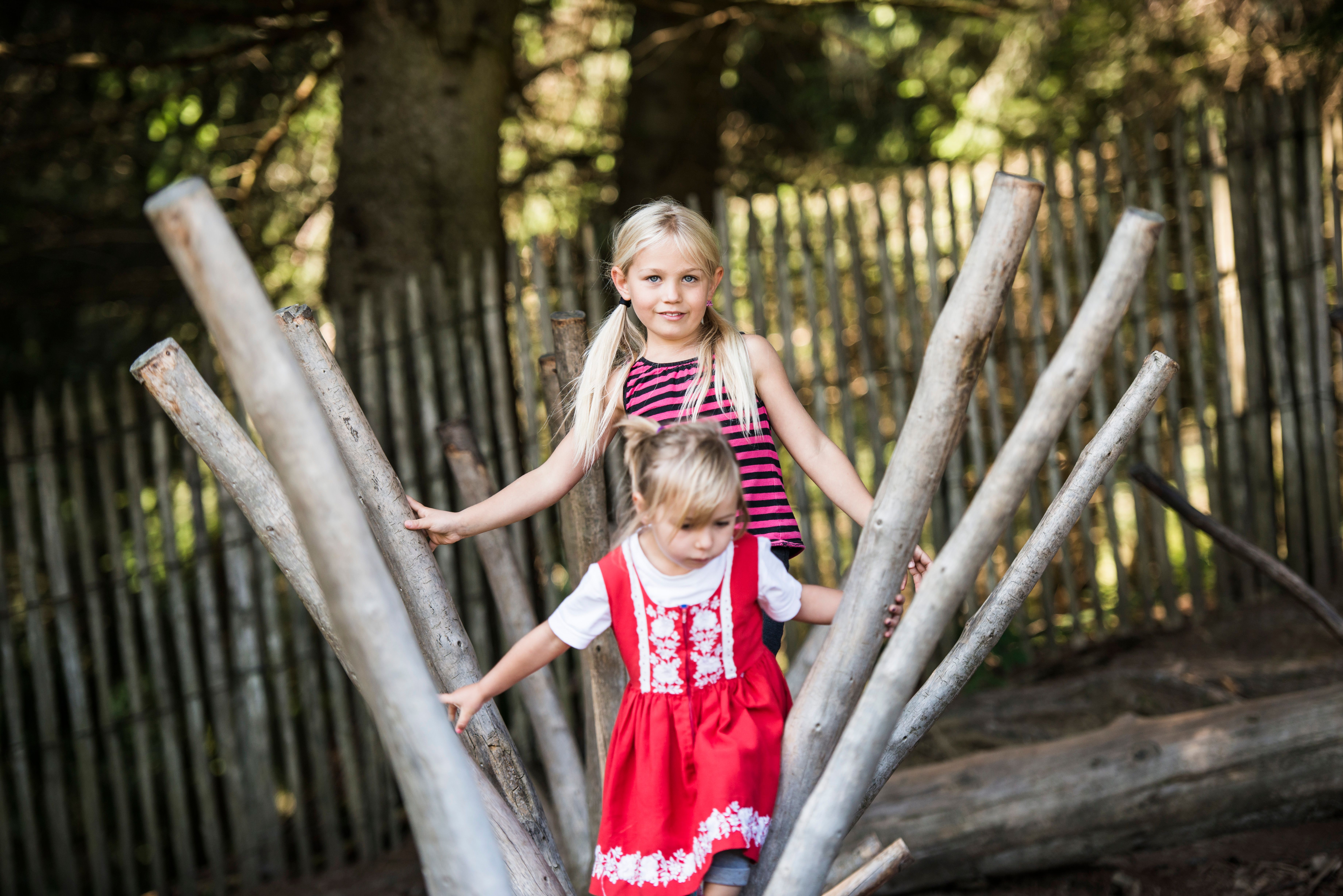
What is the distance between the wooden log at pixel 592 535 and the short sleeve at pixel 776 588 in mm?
479

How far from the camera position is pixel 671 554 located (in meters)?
1.55

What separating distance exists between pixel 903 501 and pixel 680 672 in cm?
52

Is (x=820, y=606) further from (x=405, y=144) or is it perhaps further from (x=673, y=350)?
(x=405, y=144)

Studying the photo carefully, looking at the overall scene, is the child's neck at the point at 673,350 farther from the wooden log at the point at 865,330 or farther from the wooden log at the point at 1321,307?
the wooden log at the point at 1321,307

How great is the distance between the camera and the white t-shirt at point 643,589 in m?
1.58

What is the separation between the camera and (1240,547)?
107 inches

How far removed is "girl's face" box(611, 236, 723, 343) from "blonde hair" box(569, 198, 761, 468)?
0.04 ft

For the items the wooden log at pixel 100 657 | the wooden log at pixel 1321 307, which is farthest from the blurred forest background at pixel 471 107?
→ the wooden log at pixel 100 657

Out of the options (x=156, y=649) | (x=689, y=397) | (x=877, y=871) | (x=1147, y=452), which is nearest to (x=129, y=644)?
(x=156, y=649)

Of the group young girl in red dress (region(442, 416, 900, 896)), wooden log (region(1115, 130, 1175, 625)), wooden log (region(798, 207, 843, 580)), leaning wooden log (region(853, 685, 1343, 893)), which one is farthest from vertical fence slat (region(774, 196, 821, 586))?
young girl in red dress (region(442, 416, 900, 896))

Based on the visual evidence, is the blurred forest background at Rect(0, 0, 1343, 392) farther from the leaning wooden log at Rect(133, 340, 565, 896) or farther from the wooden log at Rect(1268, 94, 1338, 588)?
the leaning wooden log at Rect(133, 340, 565, 896)

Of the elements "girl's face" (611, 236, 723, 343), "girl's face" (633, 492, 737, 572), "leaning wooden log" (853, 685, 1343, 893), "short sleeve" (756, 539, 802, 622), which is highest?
"girl's face" (611, 236, 723, 343)

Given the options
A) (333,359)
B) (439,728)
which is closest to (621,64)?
(333,359)

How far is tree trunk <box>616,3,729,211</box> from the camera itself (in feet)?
18.6
